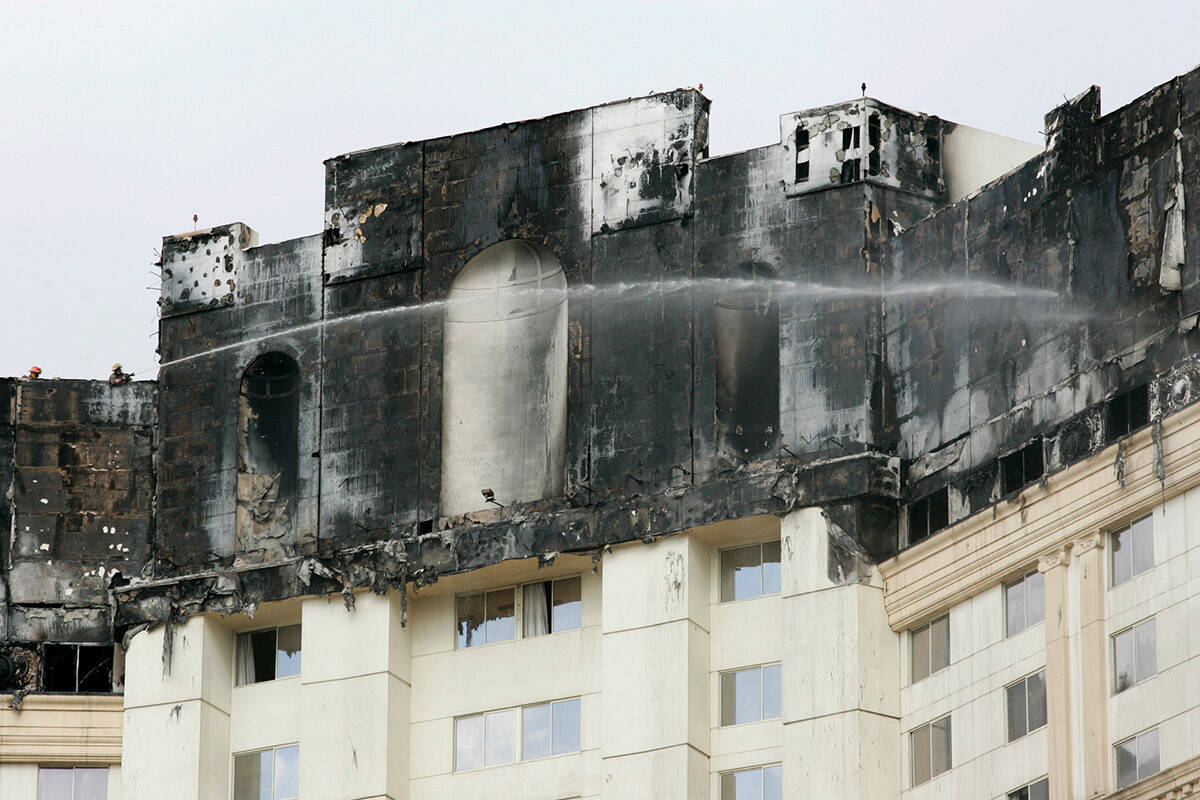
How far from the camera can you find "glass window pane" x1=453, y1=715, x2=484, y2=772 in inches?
3447

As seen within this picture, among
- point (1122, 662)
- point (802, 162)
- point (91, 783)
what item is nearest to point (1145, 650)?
point (1122, 662)

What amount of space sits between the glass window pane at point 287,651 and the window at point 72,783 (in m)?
6.25

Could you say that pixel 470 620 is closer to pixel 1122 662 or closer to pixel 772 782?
pixel 772 782

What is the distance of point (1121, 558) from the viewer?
76938mm

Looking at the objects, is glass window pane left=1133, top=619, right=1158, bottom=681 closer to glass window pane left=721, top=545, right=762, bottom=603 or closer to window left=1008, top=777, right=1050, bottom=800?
window left=1008, top=777, right=1050, bottom=800

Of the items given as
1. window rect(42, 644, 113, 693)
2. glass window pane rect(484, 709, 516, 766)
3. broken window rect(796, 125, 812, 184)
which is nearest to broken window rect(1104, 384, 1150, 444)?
broken window rect(796, 125, 812, 184)

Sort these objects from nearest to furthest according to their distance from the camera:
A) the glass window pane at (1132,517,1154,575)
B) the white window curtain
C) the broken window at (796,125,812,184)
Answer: the glass window pane at (1132,517,1154,575) → the broken window at (796,125,812,184) → the white window curtain

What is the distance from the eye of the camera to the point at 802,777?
80.7 meters

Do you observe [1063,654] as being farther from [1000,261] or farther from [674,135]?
[674,135]

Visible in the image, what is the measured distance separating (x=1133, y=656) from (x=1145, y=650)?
1.23 ft

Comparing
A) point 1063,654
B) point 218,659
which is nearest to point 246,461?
point 218,659

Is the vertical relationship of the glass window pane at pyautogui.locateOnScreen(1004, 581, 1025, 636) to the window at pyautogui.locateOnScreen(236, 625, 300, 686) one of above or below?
below

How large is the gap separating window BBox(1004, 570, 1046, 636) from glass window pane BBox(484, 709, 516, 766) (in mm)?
14575

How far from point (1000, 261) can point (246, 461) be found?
2292 centimetres
